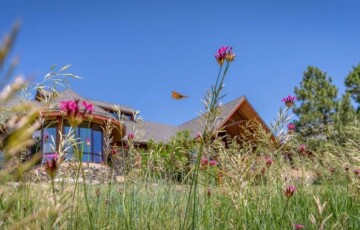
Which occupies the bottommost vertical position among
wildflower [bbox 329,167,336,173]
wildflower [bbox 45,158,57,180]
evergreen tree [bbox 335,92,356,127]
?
wildflower [bbox 45,158,57,180]

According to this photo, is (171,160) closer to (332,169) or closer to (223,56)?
(332,169)

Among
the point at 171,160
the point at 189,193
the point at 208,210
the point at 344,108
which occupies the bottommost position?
the point at 208,210

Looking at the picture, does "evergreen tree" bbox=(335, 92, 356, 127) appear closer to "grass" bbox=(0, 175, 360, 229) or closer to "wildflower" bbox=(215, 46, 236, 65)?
"grass" bbox=(0, 175, 360, 229)

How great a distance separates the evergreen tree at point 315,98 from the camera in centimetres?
2972

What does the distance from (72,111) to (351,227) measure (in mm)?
2441

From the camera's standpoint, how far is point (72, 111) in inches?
32.0

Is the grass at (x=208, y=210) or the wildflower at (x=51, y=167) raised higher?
the wildflower at (x=51, y=167)

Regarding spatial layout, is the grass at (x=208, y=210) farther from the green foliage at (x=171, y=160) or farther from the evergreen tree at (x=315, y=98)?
the evergreen tree at (x=315, y=98)

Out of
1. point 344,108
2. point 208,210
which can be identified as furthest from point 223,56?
point 344,108

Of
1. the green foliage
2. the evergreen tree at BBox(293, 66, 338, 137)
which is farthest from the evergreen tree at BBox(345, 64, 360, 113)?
the green foliage

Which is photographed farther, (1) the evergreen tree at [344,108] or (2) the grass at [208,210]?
(1) the evergreen tree at [344,108]

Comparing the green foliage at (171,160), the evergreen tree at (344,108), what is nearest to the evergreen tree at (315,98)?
the evergreen tree at (344,108)

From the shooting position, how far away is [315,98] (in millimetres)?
30766

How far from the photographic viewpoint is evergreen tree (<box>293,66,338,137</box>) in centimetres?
2972
